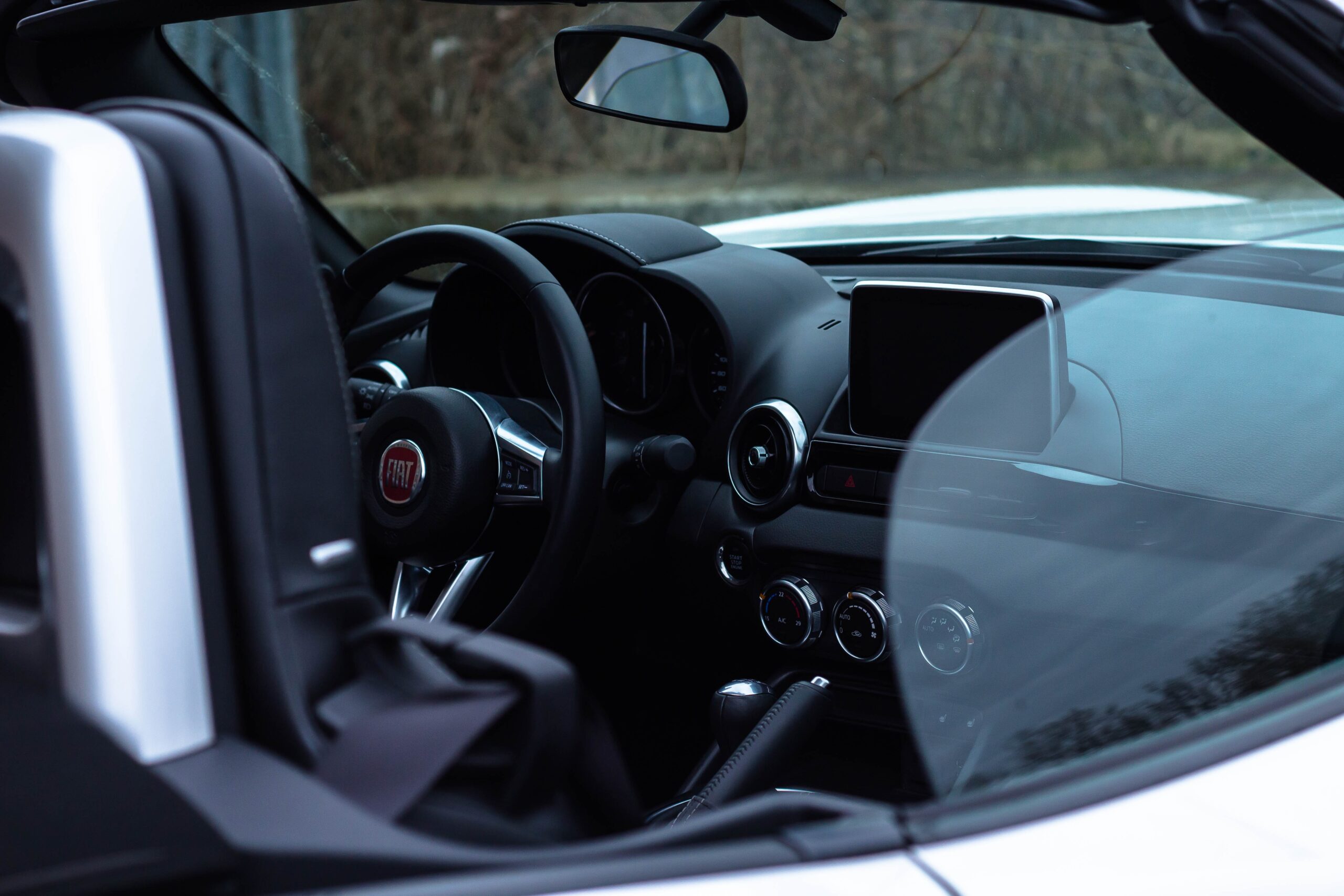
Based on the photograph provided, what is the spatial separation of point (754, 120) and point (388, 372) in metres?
7.43

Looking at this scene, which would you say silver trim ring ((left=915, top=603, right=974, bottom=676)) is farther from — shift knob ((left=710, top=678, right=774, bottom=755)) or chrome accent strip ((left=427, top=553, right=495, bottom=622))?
chrome accent strip ((left=427, top=553, right=495, bottom=622))

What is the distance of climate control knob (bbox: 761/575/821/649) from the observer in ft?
8.00

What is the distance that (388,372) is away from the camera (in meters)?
2.68

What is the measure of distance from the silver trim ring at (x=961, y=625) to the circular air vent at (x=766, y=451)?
43 cm

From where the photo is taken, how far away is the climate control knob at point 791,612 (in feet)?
8.00

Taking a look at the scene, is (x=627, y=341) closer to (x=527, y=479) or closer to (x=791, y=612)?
(x=527, y=479)

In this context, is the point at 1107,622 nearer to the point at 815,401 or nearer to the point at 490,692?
the point at 815,401

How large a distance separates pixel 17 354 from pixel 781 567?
67.8 inches

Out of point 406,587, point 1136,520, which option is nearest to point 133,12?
point 406,587

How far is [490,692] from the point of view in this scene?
3.27ft

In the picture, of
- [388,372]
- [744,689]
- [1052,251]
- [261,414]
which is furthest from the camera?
[388,372]

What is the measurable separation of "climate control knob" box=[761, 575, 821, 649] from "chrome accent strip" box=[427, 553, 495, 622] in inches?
22.9

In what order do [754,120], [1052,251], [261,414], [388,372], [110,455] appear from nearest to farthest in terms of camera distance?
[110,455], [261,414], [1052,251], [388,372], [754,120]

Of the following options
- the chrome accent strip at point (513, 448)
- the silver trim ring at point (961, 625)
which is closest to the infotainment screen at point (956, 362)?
the silver trim ring at point (961, 625)
